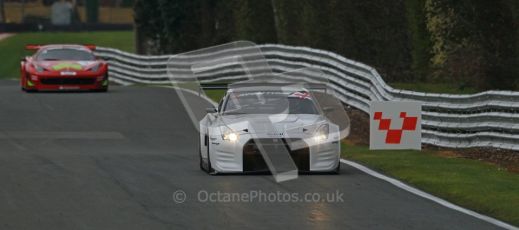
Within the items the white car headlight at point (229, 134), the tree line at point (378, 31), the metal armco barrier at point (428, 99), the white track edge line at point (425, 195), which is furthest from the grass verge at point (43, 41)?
the white car headlight at point (229, 134)

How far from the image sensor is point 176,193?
45.8ft

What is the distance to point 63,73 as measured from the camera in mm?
32562

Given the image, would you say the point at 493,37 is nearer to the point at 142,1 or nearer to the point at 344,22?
the point at 344,22

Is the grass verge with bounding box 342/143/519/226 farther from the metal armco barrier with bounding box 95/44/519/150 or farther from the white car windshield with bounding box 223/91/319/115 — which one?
the white car windshield with bounding box 223/91/319/115

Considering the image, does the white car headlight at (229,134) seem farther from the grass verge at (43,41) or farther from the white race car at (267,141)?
the grass verge at (43,41)

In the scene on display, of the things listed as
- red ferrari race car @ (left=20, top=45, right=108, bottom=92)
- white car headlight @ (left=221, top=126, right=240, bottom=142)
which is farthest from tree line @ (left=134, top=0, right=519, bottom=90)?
white car headlight @ (left=221, top=126, right=240, bottom=142)

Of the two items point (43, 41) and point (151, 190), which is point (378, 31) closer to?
point (151, 190)

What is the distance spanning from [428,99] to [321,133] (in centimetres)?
587

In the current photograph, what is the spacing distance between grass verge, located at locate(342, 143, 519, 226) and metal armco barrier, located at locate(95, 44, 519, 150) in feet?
2.12

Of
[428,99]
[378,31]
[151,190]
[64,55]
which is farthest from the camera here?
[378,31]

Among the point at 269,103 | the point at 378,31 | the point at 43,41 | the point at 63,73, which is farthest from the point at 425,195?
the point at 43,41

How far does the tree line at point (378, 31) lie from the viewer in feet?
84.9

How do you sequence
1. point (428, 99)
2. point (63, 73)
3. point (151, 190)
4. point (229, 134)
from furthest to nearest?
1. point (63, 73)
2. point (428, 99)
3. point (229, 134)
4. point (151, 190)

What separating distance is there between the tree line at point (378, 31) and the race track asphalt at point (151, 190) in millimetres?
6389
